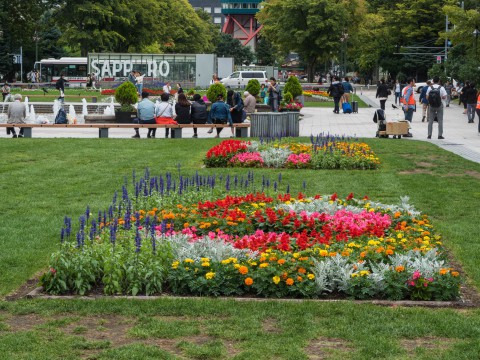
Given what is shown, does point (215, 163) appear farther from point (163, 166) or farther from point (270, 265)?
point (270, 265)

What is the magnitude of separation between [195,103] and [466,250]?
17.3 m

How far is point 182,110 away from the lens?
2605cm

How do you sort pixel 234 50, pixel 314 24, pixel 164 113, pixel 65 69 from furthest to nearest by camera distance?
1. pixel 234 50
2. pixel 65 69
3. pixel 314 24
4. pixel 164 113

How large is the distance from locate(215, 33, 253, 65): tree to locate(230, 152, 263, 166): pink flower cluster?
119 meters

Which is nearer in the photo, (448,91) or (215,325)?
(215,325)

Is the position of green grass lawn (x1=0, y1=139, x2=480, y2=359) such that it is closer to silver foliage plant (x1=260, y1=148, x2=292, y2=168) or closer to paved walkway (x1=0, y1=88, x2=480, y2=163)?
silver foliage plant (x1=260, y1=148, x2=292, y2=168)

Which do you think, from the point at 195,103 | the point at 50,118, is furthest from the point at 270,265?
the point at 50,118

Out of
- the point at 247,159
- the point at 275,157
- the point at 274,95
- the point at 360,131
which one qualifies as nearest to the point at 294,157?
the point at 275,157

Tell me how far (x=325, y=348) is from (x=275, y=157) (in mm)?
11550

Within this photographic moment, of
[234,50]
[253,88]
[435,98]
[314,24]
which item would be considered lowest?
[435,98]

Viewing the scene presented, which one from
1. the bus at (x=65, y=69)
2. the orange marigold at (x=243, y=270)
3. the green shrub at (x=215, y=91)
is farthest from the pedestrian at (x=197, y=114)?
the bus at (x=65, y=69)

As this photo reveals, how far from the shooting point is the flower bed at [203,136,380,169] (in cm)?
1781

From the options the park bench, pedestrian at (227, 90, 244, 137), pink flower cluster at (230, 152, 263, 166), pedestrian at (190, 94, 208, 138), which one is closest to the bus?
pedestrian at (227, 90, 244, 137)

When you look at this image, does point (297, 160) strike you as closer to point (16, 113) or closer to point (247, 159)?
point (247, 159)
